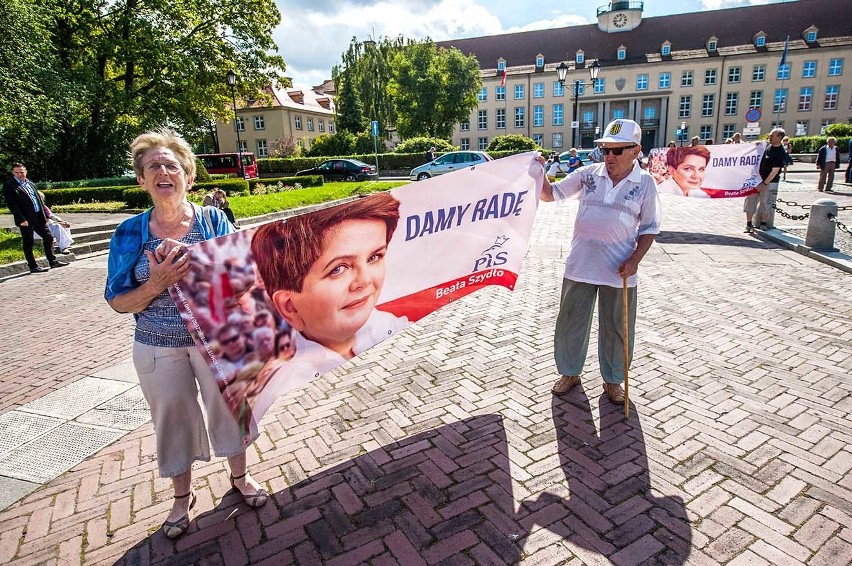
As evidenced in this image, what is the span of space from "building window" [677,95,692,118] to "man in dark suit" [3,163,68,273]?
69406mm

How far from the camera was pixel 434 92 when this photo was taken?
49781mm

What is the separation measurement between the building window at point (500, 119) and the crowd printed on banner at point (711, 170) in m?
61.5

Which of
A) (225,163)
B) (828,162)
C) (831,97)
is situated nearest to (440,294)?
(828,162)

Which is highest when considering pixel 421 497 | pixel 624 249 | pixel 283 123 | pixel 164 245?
pixel 283 123

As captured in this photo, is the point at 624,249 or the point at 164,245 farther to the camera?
the point at 624,249

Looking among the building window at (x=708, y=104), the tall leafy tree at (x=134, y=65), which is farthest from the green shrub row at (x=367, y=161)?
the building window at (x=708, y=104)

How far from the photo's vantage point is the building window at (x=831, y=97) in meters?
58.2

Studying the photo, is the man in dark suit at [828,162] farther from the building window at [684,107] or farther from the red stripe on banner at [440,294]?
the building window at [684,107]

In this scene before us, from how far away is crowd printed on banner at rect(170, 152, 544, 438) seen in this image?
8.13 feet

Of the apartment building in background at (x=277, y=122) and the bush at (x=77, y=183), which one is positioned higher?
the apartment building in background at (x=277, y=122)

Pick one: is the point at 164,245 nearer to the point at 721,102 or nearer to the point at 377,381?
the point at 377,381

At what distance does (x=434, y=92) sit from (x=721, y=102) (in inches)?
1472

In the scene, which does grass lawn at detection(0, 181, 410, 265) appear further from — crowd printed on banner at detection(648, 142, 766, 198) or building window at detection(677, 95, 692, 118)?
building window at detection(677, 95, 692, 118)

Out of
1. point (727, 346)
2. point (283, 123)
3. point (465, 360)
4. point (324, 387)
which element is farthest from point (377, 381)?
point (283, 123)
